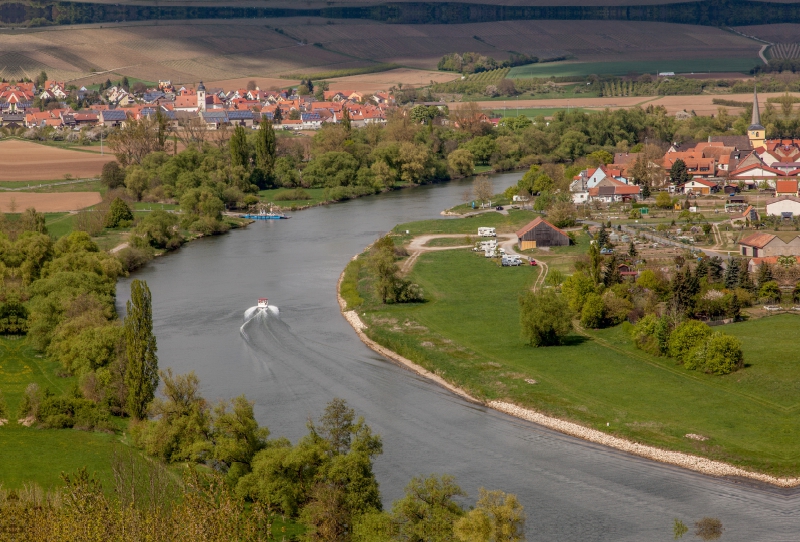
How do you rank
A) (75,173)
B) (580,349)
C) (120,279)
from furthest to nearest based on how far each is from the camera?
(75,173)
(120,279)
(580,349)

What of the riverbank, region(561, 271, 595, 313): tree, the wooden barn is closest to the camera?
the riverbank

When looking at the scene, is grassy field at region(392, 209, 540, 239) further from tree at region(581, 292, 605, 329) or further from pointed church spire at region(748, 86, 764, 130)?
pointed church spire at region(748, 86, 764, 130)

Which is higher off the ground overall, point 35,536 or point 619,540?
point 35,536

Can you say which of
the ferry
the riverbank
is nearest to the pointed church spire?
the ferry

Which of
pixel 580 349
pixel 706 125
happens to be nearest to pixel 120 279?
pixel 580 349

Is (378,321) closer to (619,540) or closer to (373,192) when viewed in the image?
(619,540)

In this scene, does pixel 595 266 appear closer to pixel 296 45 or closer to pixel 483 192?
pixel 483 192

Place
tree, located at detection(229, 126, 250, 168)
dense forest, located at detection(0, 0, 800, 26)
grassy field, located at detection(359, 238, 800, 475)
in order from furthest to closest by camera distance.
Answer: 1. dense forest, located at detection(0, 0, 800, 26)
2. tree, located at detection(229, 126, 250, 168)
3. grassy field, located at detection(359, 238, 800, 475)
